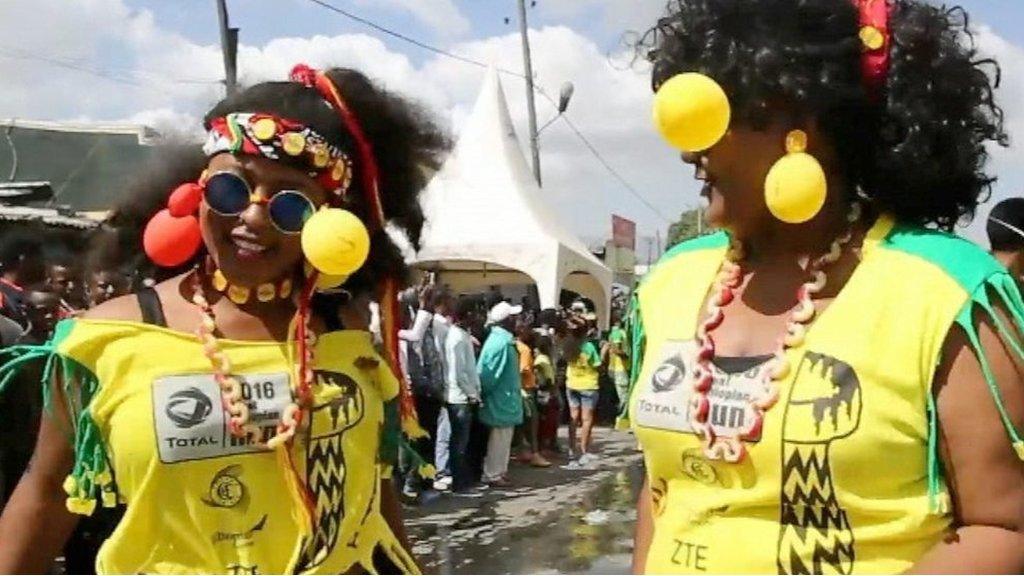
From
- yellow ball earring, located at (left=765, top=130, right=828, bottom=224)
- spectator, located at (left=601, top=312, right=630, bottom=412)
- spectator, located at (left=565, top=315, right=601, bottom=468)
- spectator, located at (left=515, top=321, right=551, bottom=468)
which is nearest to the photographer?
yellow ball earring, located at (left=765, top=130, right=828, bottom=224)

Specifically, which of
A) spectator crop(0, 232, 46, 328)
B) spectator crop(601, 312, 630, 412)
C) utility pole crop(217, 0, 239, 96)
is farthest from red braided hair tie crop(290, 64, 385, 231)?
spectator crop(601, 312, 630, 412)

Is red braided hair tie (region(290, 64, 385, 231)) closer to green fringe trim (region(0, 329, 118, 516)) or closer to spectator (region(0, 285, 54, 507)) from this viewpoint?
green fringe trim (region(0, 329, 118, 516))

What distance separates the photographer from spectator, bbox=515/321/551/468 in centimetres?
1206

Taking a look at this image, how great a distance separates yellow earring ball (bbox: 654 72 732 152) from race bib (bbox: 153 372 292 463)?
0.93m

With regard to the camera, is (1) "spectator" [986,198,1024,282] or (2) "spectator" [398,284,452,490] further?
(2) "spectator" [398,284,452,490]

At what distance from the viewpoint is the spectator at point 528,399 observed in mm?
12062

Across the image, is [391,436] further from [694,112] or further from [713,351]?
[694,112]

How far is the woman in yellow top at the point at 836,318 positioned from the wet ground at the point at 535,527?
15.5 feet

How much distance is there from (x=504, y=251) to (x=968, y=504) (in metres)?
12.2

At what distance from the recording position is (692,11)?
205cm

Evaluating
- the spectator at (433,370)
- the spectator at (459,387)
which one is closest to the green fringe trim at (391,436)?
the spectator at (433,370)

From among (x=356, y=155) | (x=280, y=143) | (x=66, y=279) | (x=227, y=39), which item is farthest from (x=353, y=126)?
(x=227, y=39)

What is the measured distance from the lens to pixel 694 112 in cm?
189

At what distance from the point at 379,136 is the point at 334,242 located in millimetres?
510
